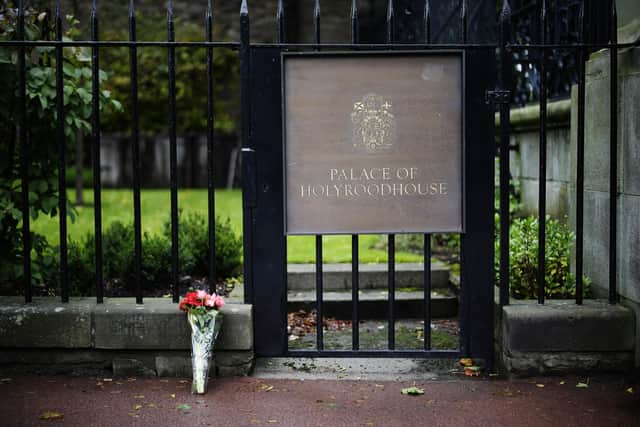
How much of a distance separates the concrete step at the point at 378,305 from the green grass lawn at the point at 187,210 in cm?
97

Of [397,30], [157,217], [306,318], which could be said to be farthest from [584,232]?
[157,217]

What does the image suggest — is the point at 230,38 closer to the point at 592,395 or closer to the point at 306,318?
the point at 306,318

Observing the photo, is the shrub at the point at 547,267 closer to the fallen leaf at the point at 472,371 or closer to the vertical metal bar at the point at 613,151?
the vertical metal bar at the point at 613,151

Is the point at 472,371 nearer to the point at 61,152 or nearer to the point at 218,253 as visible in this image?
the point at 218,253

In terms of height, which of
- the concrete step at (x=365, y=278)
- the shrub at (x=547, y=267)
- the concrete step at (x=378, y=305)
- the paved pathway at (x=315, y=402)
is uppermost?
the shrub at (x=547, y=267)

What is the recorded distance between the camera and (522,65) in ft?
27.7

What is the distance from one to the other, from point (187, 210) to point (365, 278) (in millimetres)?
5868

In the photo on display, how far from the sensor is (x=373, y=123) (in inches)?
182

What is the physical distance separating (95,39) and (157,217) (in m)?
6.37

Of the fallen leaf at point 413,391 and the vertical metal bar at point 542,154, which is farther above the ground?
the vertical metal bar at point 542,154

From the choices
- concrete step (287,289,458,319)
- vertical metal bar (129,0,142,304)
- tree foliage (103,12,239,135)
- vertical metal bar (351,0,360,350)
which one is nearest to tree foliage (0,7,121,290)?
vertical metal bar (129,0,142,304)

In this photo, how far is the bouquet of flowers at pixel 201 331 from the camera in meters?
4.37

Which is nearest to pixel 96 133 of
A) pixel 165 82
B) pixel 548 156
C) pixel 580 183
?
pixel 580 183

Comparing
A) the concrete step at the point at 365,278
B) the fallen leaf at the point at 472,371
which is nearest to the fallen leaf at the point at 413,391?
the fallen leaf at the point at 472,371
